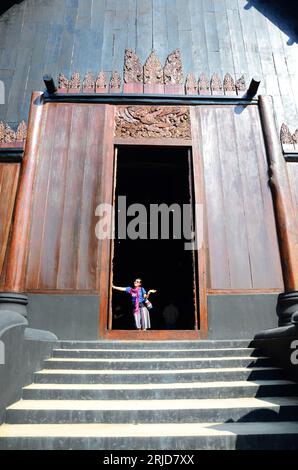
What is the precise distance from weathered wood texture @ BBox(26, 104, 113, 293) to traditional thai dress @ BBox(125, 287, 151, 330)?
1.47 meters

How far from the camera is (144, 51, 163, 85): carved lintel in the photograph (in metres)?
6.01

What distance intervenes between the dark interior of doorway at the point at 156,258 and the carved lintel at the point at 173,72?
2.29 m

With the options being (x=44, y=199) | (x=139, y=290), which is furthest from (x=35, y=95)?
(x=139, y=290)

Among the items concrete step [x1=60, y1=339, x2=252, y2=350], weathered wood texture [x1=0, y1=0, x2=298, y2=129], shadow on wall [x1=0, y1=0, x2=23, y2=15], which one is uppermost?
shadow on wall [x1=0, y1=0, x2=23, y2=15]

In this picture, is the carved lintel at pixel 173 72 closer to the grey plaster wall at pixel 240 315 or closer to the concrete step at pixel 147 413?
the grey plaster wall at pixel 240 315

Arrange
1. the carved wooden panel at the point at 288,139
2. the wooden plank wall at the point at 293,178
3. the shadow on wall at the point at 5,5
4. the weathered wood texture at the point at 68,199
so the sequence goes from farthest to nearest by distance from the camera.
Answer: the shadow on wall at the point at 5,5, the carved wooden panel at the point at 288,139, the wooden plank wall at the point at 293,178, the weathered wood texture at the point at 68,199

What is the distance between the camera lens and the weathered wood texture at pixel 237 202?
16.3ft

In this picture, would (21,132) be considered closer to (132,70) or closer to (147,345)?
(132,70)

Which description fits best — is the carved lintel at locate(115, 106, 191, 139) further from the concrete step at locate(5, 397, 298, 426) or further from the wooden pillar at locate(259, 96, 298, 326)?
the concrete step at locate(5, 397, 298, 426)

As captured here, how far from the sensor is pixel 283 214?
16.6 feet

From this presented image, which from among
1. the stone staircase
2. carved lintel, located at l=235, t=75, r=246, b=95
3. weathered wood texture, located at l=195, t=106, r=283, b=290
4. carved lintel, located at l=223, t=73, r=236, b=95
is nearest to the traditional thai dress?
weathered wood texture, located at l=195, t=106, r=283, b=290

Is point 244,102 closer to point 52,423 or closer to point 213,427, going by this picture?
point 213,427

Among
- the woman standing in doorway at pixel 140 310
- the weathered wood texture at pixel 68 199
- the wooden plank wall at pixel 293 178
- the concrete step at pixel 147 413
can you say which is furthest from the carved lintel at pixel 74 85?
the concrete step at pixel 147 413

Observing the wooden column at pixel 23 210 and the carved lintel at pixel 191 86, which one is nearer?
the wooden column at pixel 23 210
